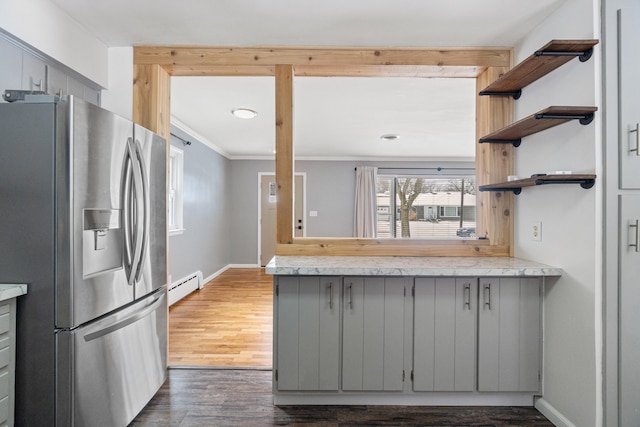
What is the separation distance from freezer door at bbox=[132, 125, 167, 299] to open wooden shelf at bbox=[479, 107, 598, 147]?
2200 mm

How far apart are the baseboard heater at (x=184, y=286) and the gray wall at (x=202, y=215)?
0.27 ft

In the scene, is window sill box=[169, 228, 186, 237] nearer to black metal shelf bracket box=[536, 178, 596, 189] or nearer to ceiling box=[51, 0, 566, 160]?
A: ceiling box=[51, 0, 566, 160]

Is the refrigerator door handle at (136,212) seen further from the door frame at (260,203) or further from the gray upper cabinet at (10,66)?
the door frame at (260,203)

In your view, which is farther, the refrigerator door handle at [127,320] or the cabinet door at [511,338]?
the cabinet door at [511,338]

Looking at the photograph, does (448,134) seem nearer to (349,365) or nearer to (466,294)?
(466,294)

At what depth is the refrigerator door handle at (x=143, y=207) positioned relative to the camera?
1.86 m

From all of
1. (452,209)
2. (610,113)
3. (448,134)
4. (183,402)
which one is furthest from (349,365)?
(452,209)

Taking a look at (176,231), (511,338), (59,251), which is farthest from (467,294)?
(176,231)

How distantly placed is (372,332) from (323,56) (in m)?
1.94

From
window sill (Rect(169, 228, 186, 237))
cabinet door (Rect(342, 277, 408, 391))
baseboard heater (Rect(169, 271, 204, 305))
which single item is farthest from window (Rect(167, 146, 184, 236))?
cabinet door (Rect(342, 277, 408, 391))

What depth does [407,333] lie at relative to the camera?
200cm

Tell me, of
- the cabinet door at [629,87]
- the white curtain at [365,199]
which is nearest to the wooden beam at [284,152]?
the cabinet door at [629,87]

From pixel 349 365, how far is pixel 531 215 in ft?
5.09

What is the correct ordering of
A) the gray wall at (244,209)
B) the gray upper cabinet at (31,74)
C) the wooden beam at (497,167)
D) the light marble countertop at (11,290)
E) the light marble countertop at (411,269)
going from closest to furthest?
1. the light marble countertop at (11,290)
2. the gray upper cabinet at (31,74)
3. the light marble countertop at (411,269)
4. the wooden beam at (497,167)
5. the gray wall at (244,209)
